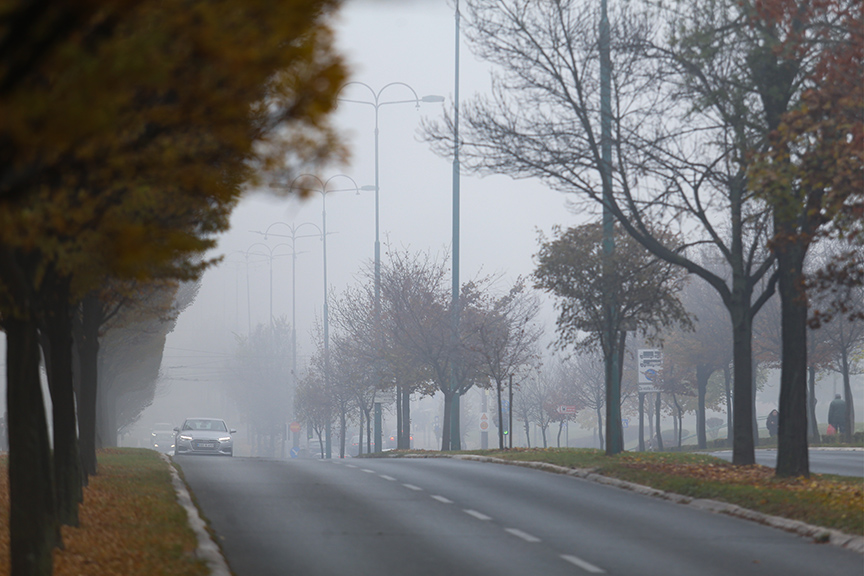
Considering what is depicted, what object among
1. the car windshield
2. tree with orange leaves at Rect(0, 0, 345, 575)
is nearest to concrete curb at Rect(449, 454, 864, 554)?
tree with orange leaves at Rect(0, 0, 345, 575)

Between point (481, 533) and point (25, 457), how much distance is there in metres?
5.60

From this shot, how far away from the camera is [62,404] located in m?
12.2

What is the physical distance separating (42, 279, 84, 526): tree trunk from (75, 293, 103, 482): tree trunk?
14.6 feet

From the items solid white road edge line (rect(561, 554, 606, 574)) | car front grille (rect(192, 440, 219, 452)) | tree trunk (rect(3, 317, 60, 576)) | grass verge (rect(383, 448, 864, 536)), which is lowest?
car front grille (rect(192, 440, 219, 452))

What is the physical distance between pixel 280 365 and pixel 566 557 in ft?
345

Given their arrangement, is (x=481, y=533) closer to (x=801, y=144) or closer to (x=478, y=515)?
(x=478, y=515)

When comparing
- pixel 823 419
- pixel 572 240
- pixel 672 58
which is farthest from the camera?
pixel 823 419

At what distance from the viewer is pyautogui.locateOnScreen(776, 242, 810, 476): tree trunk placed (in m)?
17.1


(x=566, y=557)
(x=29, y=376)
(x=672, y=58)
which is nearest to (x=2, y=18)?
(x=29, y=376)

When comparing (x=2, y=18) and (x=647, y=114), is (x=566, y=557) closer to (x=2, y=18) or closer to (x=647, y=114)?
(x=2, y=18)

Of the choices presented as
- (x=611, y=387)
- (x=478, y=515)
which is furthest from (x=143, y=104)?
(x=611, y=387)

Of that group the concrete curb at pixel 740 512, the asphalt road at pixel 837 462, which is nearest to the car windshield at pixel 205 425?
the asphalt road at pixel 837 462

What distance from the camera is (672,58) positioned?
18156 mm

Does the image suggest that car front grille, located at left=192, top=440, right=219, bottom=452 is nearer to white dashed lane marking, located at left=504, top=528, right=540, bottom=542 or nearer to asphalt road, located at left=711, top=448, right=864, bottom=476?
asphalt road, located at left=711, top=448, right=864, bottom=476
